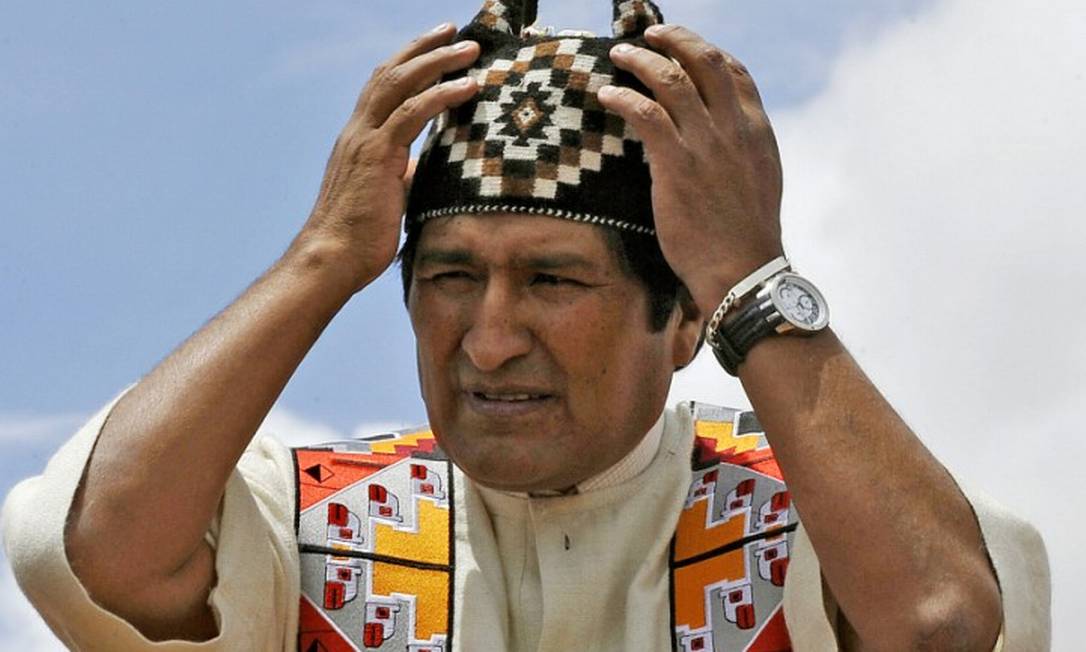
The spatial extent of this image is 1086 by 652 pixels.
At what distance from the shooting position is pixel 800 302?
187 inches

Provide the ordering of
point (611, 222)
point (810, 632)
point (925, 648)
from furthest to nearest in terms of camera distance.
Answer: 1. point (611, 222)
2. point (810, 632)
3. point (925, 648)

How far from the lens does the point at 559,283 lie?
502 cm

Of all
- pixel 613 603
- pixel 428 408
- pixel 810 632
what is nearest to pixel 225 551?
pixel 428 408

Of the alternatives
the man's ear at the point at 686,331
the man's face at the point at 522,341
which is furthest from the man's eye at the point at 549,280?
the man's ear at the point at 686,331

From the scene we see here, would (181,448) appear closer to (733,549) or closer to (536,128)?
(536,128)

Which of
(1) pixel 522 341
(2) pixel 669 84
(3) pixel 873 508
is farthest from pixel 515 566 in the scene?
(2) pixel 669 84

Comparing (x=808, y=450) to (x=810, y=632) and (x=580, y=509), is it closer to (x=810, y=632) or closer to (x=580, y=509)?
(x=810, y=632)

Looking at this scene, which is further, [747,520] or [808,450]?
[747,520]

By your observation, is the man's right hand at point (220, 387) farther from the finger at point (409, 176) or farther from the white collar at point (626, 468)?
the white collar at point (626, 468)

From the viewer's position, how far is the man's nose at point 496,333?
491 cm

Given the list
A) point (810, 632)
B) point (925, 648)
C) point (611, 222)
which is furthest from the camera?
point (611, 222)

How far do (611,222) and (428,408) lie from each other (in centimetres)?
59

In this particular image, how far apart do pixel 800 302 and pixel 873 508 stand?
1.57 feet

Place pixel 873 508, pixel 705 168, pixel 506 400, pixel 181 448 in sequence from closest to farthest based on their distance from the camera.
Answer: pixel 873 508 → pixel 181 448 → pixel 705 168 → pixel 506 400
